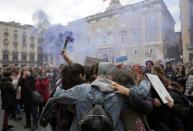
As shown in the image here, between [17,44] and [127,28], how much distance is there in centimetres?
5701

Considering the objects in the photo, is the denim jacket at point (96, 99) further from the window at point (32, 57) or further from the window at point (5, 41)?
the window at point (32, 57)

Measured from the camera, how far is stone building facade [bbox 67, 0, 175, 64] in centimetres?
2122

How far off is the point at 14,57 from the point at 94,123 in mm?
78651

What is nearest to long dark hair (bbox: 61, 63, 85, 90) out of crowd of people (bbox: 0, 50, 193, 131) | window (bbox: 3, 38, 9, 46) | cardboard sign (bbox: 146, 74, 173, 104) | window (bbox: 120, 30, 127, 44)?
crowd of people (bbox: 0, 50, 193, 131)

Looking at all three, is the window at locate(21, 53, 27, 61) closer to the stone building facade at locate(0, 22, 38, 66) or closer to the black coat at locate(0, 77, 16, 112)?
the stone building facade at locate(0, 22, 38, 66)

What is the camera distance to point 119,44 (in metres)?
31.5

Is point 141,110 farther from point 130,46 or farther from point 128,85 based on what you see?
point 130,46

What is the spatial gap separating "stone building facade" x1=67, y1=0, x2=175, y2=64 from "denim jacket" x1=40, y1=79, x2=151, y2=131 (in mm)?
14951

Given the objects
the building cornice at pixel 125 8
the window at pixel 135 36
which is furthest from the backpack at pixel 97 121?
the window at pixel 135 36

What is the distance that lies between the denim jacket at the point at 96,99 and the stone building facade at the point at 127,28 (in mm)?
14951

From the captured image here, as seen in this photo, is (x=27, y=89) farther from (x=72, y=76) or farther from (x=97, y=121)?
(x=97, y=121)

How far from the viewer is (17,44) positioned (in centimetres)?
7888

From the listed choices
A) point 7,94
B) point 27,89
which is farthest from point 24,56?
point 7,94

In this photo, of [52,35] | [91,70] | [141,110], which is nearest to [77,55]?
[52,35]
